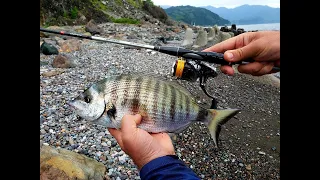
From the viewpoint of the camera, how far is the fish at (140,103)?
1953 mm

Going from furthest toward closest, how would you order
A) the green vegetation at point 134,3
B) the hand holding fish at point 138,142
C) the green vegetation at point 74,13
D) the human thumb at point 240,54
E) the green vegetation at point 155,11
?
the green vegetation at point 155,11 → the green vegetation at point 134,3 → the green vegetation at point 74,13 → the human thumb at point 240,54 → the hand holding fish at point 138,142

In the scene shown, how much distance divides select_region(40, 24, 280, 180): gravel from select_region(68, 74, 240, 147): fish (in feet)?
1.31

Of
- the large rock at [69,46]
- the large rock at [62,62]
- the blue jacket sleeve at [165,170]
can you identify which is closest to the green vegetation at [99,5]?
the large rock at [69,46]

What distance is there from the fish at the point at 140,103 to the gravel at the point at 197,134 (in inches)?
15.8

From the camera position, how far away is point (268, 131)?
6652 mm

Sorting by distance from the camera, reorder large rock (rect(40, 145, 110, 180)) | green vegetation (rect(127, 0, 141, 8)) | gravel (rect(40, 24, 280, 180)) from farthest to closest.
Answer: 1. green vegetation (rect(127, 0, 141, 8))
2. gravel (rect(40, 24, 280, 180))
3. large rock (rect(40, 145, 110, 180))

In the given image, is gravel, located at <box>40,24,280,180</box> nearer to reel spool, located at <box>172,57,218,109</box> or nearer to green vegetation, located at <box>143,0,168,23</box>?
reel spool, located at <box>172,57,218,109</box>

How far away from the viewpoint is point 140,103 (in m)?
2.01

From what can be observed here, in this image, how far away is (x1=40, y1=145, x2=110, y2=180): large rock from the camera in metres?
2.96

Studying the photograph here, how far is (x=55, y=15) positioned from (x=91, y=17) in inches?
177

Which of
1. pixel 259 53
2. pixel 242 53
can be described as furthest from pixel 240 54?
pixel 259 53

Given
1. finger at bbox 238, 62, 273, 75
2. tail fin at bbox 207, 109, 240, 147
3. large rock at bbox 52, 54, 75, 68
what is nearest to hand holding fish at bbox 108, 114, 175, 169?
tail fin at bbox 207, 109, 240, 147

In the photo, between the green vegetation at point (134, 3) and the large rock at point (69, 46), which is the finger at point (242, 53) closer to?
the large rock at point (69, 46)
